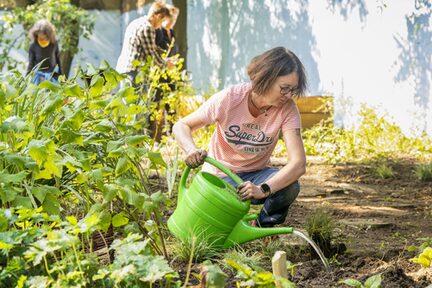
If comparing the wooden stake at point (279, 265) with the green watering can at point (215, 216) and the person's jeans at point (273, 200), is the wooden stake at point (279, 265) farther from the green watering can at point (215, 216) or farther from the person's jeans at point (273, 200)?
the person's jeans at point (273, 200)

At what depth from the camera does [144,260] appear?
258cm

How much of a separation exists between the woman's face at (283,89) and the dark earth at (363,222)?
27.1 inches

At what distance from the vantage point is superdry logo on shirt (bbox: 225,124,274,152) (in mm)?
4352

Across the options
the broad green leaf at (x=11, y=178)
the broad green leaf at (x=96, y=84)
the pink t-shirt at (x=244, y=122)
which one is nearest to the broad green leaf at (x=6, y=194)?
the broad green leaf at (x=11, y=178)

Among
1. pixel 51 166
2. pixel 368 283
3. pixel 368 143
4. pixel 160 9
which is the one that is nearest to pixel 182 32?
pixel 160 9

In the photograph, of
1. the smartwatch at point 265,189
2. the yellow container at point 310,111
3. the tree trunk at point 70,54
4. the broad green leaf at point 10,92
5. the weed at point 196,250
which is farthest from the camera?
the tree trunk at point 70,54

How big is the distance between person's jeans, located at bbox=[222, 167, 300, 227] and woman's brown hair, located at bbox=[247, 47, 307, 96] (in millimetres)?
478

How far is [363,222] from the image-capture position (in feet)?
17.3

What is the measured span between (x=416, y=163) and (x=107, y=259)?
194 inches

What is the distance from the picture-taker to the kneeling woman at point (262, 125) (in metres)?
4.11

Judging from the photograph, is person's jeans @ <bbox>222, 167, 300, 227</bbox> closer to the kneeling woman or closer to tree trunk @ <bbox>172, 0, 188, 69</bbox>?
the kneeling woman

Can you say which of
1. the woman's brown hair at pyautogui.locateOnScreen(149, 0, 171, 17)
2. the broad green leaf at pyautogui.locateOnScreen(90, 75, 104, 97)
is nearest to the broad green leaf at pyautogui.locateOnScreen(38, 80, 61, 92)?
the broad green leaf at pyautogui.locateOnScreen(90, 75, 104, 97)

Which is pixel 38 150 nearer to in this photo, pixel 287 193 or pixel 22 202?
pixel 22 202

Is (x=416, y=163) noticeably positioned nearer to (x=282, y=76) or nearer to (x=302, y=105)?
(x=302, y=105)
